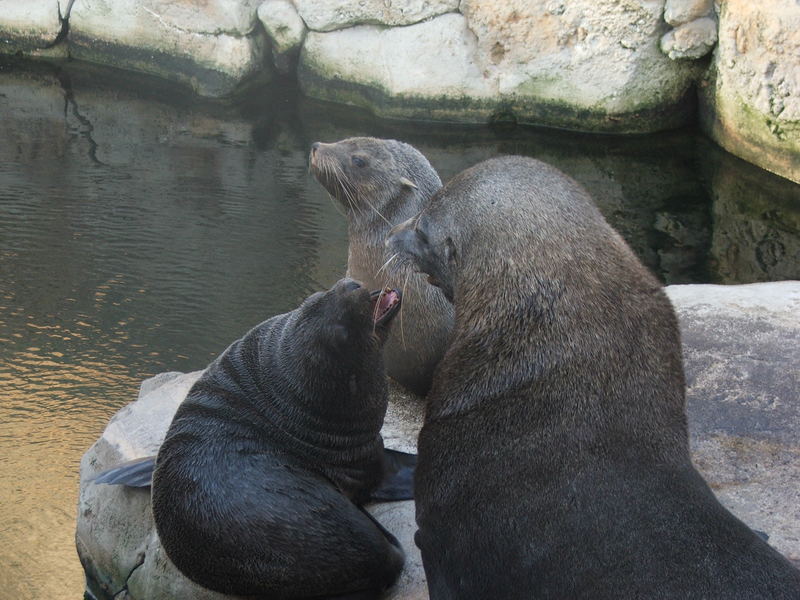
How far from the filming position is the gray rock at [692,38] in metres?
12.5

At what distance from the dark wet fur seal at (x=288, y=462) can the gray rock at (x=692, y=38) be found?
30.3 feet

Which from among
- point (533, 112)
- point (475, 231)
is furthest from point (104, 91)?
point (475, 231)

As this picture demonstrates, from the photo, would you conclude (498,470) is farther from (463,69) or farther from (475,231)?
(463,69)

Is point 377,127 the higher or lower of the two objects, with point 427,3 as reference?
lower

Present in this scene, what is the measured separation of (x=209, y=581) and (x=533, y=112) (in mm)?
10230

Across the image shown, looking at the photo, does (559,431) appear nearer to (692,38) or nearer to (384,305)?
(384,305)

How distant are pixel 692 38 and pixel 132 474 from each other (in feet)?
32.6

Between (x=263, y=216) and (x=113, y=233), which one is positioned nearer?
(x=113, y=233)

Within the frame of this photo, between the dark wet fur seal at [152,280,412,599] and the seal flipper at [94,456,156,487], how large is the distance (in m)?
0.33

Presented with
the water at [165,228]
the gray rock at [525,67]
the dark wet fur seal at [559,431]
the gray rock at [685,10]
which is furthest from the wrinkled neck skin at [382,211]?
the gray rock at [685,10]

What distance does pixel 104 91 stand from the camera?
47.3ft

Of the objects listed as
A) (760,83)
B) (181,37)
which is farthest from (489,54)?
(181,37)

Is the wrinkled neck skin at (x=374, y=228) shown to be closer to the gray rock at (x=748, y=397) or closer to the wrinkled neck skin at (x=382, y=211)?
the wrinkled neck skin at (x=382, y=211)

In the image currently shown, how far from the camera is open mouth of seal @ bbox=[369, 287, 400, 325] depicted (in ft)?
14.5
